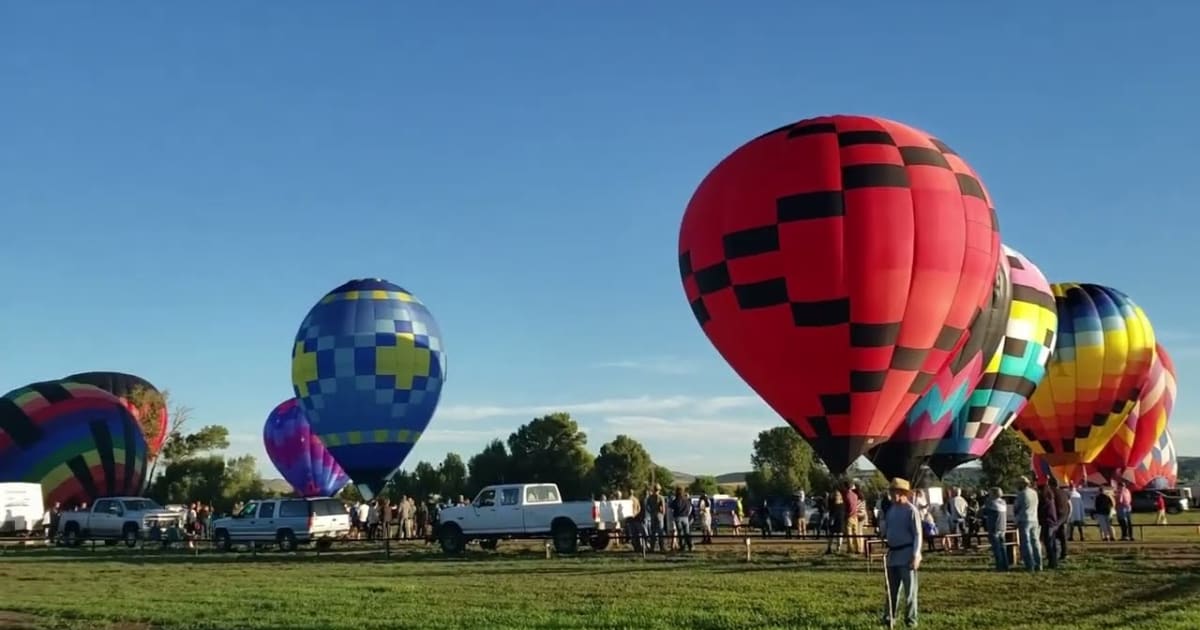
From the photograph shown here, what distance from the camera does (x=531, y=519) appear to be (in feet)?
93.8

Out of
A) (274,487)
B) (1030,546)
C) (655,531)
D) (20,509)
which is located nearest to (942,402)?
(655,531)

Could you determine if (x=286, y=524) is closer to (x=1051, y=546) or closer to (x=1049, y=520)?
(x=1049, y=520)

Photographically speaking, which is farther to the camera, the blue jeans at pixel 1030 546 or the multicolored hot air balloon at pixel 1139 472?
the multicolored hot air balloon at pixel 1139 472

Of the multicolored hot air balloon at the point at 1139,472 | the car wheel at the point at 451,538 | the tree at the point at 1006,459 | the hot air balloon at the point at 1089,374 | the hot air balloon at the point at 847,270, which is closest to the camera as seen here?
the hot air balloon at the point at 847,270

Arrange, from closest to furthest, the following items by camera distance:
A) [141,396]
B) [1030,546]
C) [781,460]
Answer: [1030,546] → [141,396] → [781,460]

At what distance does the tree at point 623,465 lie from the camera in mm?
87562

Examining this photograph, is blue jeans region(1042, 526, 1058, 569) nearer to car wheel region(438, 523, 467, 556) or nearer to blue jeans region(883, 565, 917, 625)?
blue jeans region(883, 565, 917, 625)

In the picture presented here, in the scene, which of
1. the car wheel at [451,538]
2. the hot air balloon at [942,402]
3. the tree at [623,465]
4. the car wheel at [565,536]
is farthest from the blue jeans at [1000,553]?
the tree at [623,465]

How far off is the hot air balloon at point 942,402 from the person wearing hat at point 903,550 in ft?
43.7

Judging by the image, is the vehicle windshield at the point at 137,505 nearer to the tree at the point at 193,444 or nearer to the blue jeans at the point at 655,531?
the blue jeans at the point at 655,531

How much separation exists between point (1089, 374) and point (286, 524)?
27708 millimetres

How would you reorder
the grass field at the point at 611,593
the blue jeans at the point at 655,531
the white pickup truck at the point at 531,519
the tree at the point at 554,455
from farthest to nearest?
the tree at the point at 554,455 < the white pickup truck at the point at 531,519 < the blue jeans at the point at 655,531 < the grass field at the point at 611,593

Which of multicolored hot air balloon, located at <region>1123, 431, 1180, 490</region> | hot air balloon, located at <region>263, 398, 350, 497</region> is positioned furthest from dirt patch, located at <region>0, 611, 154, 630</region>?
multicolored hot air balloon, located at <region>1123, 431, 1180, 490</region>

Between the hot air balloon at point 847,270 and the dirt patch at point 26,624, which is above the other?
the hot air balloon at point 847,270
